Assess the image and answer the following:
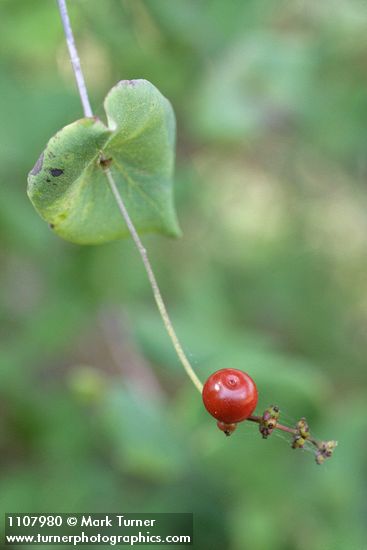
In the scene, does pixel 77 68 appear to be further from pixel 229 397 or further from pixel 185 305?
pixel 185 305

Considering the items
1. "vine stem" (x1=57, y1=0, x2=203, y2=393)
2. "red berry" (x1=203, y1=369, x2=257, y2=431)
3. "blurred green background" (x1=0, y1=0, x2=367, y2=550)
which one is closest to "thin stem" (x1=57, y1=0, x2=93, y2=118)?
"vine stem" (x1=57, y1=0, x2=203, y2=393)

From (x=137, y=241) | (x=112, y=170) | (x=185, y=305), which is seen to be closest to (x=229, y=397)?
(x=137, y=241)

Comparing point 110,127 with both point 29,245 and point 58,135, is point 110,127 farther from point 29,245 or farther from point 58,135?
point 29,245

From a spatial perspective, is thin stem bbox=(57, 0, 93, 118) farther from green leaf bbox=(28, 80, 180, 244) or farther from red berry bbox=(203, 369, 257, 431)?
red berry bbox=(203, 369, 257, 431)

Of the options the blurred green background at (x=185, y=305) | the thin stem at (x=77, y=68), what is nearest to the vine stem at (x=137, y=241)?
the thin stem at (x=77, y=68)

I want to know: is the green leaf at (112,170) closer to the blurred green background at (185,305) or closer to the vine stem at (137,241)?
the vine stem at (137,241)
